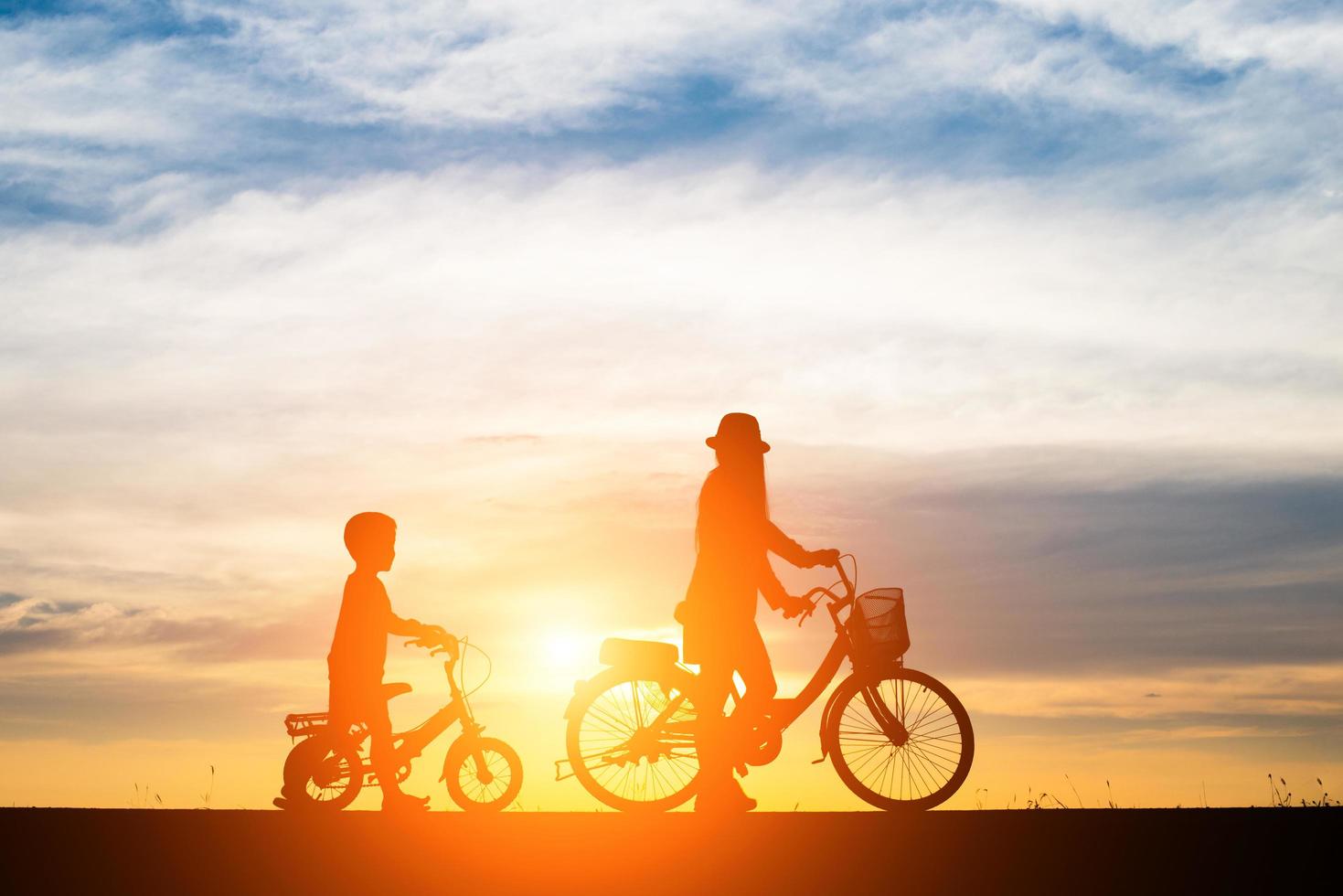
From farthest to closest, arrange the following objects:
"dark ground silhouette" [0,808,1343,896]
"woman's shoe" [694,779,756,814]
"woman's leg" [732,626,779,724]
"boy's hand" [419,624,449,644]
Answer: "boy's hand" [419,624,449,644] → "woman's leg" [732,626,779,724] → "woman's shoe" [694,779,756,814] → "dark ground silhouette" [0,808,1343,896]

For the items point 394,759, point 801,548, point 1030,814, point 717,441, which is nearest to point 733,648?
point 801,548

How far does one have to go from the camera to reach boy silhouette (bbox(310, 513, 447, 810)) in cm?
1061

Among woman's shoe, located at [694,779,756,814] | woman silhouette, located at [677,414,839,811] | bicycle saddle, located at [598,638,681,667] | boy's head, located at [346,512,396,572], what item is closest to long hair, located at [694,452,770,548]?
woman silhouette, located at [677,414,839,811]

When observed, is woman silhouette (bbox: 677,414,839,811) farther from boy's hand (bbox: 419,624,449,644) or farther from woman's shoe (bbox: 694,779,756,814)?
boy's hand (bbox: 419,624,449,644)

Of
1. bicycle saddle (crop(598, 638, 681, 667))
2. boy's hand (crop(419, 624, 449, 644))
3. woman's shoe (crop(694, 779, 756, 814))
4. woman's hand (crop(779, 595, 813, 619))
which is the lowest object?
woman's shoe (crop(694, 779, 756, 814))

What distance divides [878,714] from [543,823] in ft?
9.44

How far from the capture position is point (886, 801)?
9695mm

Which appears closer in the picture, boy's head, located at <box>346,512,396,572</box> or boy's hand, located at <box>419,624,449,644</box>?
boy's head, located at <box>346,512,396,572</box>

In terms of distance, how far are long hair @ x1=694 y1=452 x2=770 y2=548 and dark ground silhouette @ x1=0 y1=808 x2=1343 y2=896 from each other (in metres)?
2.16

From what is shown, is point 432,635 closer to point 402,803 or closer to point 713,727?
point 402,803

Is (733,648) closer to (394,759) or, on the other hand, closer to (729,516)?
(729,516)

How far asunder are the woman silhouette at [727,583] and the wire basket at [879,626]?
667mm

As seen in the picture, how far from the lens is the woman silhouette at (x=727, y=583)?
31.3ft

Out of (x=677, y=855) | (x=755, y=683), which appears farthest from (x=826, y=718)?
(x=677, y=855)
